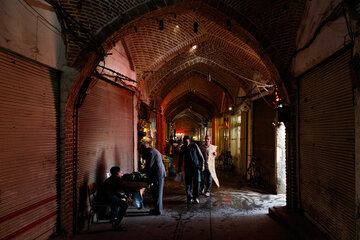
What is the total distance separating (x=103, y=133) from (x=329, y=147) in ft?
16.0

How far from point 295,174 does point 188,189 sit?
2759 mm

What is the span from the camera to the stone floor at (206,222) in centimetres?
429

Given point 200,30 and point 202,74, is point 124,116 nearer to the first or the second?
point 200,30

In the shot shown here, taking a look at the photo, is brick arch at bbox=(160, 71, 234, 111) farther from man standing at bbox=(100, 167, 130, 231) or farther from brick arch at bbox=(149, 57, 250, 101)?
man standing at bbox=(100, 167, 130, 231)

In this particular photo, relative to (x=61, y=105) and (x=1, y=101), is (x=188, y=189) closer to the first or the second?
(x=61, y=105)

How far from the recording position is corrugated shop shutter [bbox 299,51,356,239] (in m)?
3.26

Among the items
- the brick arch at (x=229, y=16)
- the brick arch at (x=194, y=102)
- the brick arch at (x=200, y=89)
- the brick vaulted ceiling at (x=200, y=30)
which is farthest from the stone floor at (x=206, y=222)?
the brick arch at (x=194, y=102)

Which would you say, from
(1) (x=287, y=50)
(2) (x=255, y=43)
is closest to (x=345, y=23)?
(1) (x=287, y=50)

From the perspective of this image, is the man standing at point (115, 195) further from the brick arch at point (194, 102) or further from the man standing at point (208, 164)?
the brick arch at point (194, 102)

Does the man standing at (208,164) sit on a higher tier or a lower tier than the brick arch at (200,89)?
lower

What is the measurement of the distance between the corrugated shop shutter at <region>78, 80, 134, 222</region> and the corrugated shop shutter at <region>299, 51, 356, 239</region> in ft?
14.9

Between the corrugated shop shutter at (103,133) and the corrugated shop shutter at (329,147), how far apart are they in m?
4.54

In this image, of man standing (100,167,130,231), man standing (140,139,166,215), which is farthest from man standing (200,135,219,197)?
man standing (100,167,130,231)

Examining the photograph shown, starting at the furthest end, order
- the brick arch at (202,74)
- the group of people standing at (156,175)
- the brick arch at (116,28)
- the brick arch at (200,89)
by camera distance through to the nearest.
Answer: the brick arch at (200,89), the brick arch at (202,74), the group of people standing at (156,175), the brick arch at (116,28)
